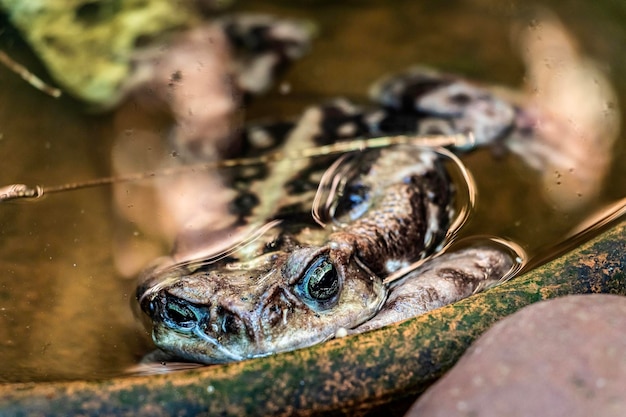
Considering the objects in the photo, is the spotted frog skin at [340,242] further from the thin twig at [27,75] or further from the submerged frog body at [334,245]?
the thin twig at [27,75]

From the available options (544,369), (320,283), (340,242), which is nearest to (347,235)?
(340,242)

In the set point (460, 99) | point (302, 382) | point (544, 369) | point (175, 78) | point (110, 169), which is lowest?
point (110, 169)

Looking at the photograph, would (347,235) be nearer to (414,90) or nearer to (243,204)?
(243,204)

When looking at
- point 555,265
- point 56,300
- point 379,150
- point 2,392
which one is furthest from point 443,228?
point 2,392

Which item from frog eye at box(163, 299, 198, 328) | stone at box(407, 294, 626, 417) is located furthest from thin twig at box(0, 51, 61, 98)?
stone at box(407, 294, 626, 417)

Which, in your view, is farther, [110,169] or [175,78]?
[175,78]

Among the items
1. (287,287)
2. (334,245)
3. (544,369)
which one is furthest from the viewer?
(334,245)
